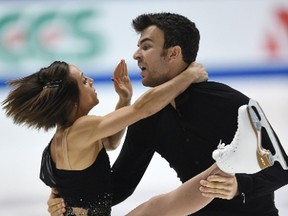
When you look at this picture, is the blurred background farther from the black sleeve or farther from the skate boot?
the skate boot

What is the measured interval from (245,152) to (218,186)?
181mm

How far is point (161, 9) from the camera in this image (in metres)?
5.61

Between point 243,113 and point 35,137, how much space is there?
2.20 m

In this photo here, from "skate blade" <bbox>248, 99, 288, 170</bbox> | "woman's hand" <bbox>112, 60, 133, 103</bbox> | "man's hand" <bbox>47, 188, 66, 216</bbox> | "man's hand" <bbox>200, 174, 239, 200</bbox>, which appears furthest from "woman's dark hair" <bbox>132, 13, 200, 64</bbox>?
"man's hand" <bbox>47, 188, 66, 216</bbox>

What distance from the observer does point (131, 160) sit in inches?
137

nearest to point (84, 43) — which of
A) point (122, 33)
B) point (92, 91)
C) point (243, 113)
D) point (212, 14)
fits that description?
point (122, 33)

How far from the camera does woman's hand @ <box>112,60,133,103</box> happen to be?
11.4ft

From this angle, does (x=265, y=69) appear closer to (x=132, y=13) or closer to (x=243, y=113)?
(x=132, y=13)

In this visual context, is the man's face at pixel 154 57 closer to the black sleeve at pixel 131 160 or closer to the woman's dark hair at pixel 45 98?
the black sleeve at pixel 131 160

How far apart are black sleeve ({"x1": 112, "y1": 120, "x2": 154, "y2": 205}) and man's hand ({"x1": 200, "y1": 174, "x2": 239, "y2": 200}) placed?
0.68 metres

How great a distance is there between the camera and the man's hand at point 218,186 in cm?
276

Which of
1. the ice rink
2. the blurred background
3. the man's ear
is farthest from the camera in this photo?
the blurred background

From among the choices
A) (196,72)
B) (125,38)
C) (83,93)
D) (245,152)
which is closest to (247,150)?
(245,152)

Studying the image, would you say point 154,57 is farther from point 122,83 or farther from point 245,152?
point 245,152
